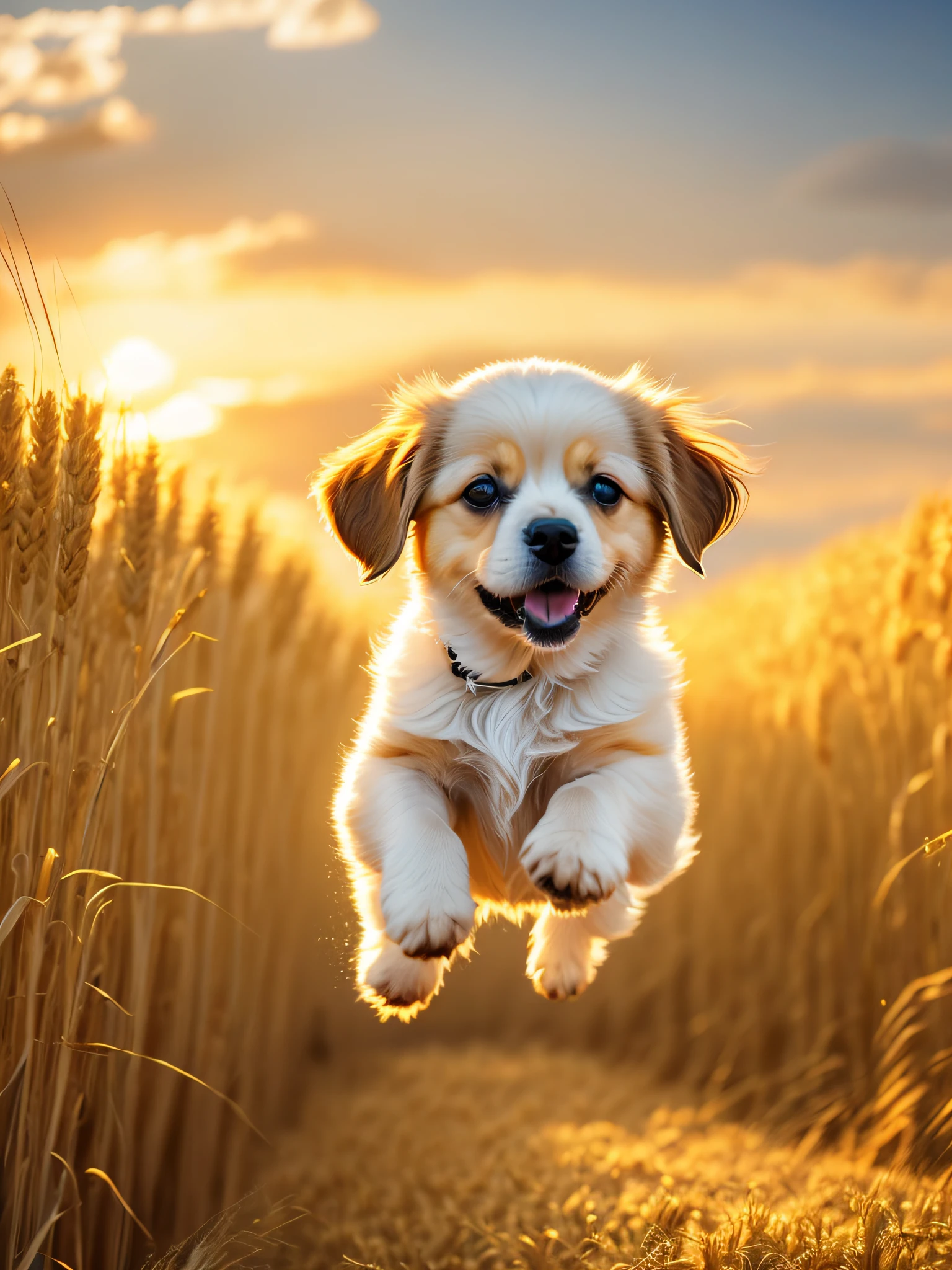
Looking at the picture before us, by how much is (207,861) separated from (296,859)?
82cm

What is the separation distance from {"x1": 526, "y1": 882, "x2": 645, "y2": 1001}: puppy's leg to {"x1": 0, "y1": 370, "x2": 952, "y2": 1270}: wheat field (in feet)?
1.24

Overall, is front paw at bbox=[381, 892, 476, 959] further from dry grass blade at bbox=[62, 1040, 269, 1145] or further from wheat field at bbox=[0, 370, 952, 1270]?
dry grass blade at bbox=[62, 1040, 269, 1145]

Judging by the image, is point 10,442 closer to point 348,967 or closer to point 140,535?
point 140,535

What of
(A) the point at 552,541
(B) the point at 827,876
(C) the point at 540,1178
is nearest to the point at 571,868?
(A) the point at 552,541

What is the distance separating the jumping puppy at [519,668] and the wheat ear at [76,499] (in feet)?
1.81

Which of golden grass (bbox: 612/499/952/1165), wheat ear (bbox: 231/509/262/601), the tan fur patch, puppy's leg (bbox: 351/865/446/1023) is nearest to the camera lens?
puppy's leg (bbox: 351/865/446/1023)

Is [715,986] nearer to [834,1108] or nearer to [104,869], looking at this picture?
[834,1108]

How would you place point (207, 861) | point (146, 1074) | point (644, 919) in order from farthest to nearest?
point (644, 919), point (207, 861), point (146, 1074)

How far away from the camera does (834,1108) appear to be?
4.59 meters

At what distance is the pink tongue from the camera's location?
2055mm

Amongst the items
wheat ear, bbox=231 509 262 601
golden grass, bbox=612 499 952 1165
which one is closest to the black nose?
golden grass, bbox=612 499 952 1165

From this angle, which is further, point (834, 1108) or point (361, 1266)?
point (834, 1108)

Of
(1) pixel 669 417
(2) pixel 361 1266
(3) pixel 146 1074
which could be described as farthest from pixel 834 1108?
(1) pixel 669 417

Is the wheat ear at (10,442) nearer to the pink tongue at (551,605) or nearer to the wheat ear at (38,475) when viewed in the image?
the wheat ear at (38,475)
